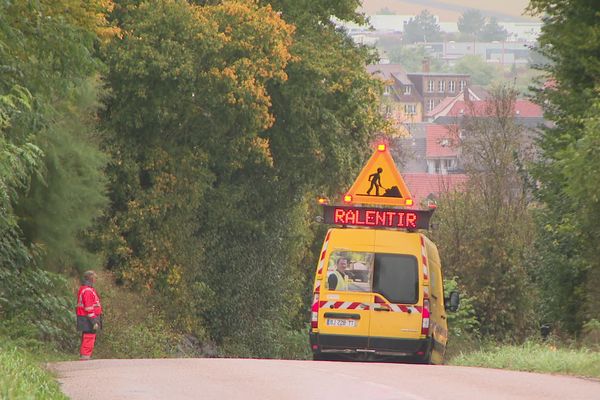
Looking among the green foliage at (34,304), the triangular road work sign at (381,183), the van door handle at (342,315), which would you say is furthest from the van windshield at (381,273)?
the green foliage at (34,304)

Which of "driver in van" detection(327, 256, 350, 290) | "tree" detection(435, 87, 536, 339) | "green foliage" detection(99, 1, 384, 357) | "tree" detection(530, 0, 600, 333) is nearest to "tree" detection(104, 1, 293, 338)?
"green foliage" detection(99, 1, 384, 357)

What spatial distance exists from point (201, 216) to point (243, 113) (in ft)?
16.2

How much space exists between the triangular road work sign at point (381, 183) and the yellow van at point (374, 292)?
244 centimetres

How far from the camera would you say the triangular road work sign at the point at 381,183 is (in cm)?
2780

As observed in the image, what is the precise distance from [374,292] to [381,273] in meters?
0.32

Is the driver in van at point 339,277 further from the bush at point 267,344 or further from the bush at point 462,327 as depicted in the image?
the bush at point 267,344

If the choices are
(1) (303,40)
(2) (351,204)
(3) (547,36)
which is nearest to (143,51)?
(1) (303,40)

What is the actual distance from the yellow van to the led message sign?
203 millimetres

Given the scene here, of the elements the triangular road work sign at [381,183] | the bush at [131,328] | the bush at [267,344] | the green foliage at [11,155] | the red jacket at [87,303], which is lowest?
the bush at [267,344]

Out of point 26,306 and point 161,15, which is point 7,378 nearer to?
point 26,306

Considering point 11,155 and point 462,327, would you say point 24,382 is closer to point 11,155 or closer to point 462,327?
point 11,155

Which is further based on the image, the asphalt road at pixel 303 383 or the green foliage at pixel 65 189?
the green foliage at pixel 65 189

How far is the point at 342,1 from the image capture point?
150 feet

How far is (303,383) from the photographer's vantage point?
55.2 feet
